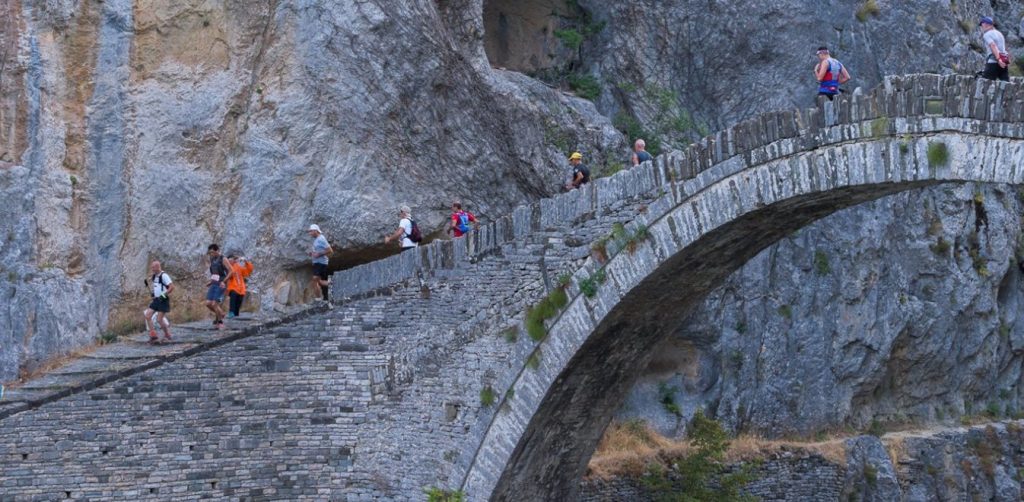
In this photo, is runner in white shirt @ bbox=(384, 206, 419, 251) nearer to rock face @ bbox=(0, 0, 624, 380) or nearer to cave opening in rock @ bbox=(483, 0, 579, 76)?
rock face @ bbox=(0, 0, 624, 380)

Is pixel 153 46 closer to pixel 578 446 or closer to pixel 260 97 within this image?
pixel 260 97

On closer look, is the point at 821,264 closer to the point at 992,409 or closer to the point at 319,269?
the point at 992,409

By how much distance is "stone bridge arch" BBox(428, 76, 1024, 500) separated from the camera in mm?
Answer: 10594

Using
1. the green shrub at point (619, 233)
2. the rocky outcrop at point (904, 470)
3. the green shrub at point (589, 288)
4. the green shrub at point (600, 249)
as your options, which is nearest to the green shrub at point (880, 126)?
the green shrub at point (619, 233)

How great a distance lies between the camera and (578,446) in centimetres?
1548

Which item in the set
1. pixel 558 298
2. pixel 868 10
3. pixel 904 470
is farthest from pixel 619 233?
pixel 868 10

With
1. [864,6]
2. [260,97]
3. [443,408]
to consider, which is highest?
[864,6]

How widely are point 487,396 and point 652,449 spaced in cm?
591

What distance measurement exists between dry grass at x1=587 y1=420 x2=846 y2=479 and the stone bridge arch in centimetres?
249

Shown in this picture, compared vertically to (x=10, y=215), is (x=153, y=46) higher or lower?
higher

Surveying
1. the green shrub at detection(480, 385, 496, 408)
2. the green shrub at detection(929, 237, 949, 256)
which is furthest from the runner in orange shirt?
the green shrub at detection(929, 237, 949, 256)

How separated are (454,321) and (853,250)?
9042mm

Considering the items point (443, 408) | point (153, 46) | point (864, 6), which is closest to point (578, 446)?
point (443, 408)

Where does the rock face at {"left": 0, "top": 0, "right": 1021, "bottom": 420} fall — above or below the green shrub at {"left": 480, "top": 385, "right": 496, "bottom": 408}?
above
